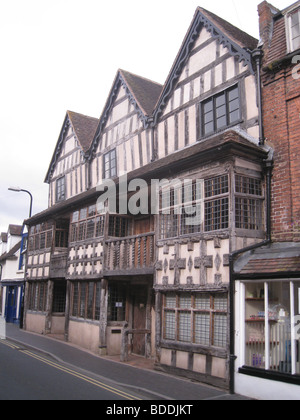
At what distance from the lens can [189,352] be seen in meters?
10.6

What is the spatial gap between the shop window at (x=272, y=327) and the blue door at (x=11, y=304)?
2274cm

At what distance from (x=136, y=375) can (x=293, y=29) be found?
10398 mm

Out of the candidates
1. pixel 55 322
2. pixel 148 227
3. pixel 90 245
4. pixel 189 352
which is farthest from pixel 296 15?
pixel 55 322

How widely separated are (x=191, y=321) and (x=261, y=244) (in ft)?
9.33

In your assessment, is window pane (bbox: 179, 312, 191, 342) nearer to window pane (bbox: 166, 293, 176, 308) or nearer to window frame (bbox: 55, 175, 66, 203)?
window pane (bbox: 166, 293, 176, 308)

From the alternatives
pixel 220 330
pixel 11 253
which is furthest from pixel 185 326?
pixel 11 253

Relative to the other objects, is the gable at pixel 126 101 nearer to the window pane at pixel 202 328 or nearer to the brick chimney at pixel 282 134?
the brick chimney at pixel 282 134

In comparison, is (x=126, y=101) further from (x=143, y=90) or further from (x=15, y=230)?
(x=15, y=230)

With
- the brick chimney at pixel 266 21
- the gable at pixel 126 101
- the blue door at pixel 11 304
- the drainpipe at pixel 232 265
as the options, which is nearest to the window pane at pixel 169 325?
the drainpipe at pixel 232 265

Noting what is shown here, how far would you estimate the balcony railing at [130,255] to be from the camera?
12.7m

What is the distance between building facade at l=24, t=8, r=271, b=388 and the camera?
33.5 ft

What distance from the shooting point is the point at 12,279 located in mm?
29000

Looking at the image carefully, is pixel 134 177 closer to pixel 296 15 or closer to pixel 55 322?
pixel 296 15
